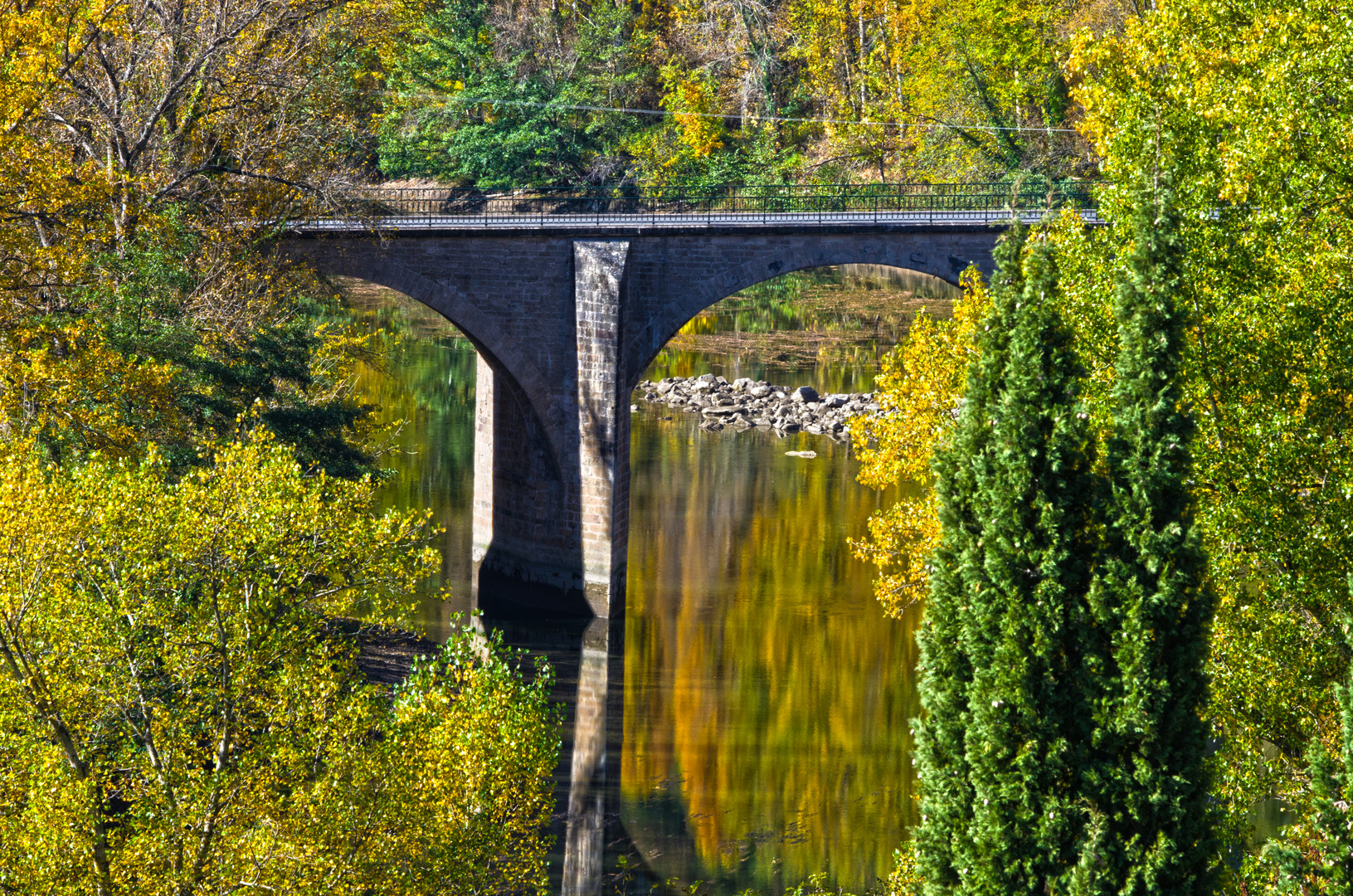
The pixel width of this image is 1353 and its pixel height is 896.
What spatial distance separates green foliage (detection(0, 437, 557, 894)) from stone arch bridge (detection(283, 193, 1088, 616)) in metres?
15.4

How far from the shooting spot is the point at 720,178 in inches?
1778

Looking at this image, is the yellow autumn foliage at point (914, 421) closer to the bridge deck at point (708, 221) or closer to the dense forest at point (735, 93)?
the bridge deck at point (708, 221)

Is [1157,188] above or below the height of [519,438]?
above

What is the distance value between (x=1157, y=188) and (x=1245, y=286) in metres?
1.25

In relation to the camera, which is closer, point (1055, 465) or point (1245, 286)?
point (1055, 465)

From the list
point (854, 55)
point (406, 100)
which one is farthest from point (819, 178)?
point (406, 100)

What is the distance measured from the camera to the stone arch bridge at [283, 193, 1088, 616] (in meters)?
26.4

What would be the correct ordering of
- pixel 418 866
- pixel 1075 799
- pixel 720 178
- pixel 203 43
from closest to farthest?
pixel 1075 799
pixel 418 866
pixel 203 43
pixel 720 178

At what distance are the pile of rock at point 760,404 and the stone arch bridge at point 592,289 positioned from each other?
46.4 feet

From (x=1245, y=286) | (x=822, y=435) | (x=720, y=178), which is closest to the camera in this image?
(x=1245, y=286)

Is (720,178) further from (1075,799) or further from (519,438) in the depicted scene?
(1075,799)

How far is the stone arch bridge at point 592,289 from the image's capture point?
2638 cm

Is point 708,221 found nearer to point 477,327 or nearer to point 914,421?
point 477,327

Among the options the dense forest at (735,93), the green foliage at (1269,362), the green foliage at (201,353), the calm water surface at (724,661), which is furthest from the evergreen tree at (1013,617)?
the dense forest at (735,93)
